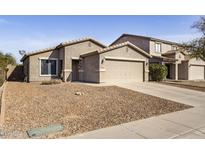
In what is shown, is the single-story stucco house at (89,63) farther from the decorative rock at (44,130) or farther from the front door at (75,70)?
the decorative rock at (44,130)

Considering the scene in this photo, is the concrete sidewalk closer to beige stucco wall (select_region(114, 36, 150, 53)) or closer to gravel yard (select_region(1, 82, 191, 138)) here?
gravel yard (select_region(1, 82, 191, 138))

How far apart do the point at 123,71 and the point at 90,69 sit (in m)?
3.22

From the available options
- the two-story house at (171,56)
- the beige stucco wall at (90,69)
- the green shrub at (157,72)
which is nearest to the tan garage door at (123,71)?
the beige stucco wall at (90,69)

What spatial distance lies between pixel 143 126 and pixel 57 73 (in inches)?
626

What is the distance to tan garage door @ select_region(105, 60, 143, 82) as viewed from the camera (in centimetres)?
1888

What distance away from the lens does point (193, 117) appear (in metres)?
8.28

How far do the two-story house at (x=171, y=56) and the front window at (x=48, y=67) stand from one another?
39.7 ft

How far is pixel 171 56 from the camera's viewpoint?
2812 cm

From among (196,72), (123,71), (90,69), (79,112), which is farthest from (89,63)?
(196,72)

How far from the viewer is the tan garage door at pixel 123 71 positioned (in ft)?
A: 61.9

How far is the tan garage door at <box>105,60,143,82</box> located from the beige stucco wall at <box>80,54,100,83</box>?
92 centimetres

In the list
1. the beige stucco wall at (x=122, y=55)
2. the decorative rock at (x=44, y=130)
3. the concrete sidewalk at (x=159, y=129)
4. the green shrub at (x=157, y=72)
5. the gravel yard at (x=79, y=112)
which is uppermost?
the beige stucco wall at (x=122, y=55)
